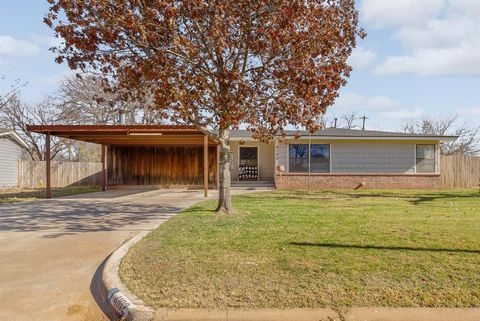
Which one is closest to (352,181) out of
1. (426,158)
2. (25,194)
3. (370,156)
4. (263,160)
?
(370,156)

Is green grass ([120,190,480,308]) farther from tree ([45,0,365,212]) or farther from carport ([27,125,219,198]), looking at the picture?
carport ([27,125,219,198])

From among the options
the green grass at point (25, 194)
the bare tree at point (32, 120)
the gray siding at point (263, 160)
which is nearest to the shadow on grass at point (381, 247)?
the green grass at point (25, 194)

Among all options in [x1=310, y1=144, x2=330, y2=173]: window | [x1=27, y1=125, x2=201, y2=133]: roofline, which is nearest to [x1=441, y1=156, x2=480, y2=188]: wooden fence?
[x1=310, y1=144, x2=330, y2=173]: window

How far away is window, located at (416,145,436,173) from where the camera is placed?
18.9 meters

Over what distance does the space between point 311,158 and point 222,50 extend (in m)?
12.3

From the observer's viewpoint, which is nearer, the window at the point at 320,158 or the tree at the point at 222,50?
the tree at the point at 222,50

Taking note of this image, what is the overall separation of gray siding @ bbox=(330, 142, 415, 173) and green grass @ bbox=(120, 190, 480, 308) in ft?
37.3

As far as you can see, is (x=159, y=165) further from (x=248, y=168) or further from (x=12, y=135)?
(x=12, y=135)

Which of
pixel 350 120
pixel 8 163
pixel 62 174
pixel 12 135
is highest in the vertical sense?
pixel 350 120

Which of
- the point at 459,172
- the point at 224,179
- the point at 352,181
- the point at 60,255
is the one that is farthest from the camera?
the point at 459,172

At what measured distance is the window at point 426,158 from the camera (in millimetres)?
18922

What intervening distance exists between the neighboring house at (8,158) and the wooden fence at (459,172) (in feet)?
78.7

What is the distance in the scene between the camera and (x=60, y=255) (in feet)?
18.4

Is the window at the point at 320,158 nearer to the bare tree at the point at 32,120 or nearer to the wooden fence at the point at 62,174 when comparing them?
the wooden fence at the point at 62,174
